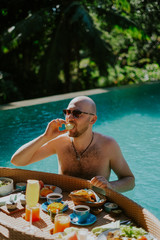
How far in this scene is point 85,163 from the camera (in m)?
2.79

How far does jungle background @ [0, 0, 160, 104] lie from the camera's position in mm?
11852

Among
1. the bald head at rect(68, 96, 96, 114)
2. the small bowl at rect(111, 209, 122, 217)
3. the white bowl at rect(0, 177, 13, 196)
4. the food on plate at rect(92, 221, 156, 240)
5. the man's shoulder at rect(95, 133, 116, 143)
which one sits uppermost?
the bald head at rect(68, 96, 96, 114)

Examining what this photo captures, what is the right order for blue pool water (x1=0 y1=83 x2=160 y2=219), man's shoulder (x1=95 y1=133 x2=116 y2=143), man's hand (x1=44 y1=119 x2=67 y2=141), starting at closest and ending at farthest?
1. man's hand (x1=44 y1=119 x2=67 y2=141)
2. man's shoulder (x1=95 y1=133 x2=116 y2=143)
3. blue pool water (x1=0 y1=83 x2=160 y2=219)

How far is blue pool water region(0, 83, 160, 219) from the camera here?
16.9ft

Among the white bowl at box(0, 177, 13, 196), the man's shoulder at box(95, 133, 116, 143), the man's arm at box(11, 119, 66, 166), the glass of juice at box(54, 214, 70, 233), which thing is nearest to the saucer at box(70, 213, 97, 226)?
the glass of juice at box(54, 214, 70, 233)

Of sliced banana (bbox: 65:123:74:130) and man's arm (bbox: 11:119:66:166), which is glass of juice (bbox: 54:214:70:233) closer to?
sliced banana (bbox: 65:123:74:130)

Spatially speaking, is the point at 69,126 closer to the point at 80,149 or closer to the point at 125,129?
the point at 80,149

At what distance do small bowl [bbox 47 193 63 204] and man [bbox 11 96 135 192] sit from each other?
0.64 meters

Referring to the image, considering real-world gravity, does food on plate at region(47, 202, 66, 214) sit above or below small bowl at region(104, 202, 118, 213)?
above

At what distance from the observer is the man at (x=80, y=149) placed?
8.62 feet

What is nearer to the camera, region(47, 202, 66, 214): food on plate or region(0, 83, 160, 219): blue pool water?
region(47, 202, 66, 214): food on plate

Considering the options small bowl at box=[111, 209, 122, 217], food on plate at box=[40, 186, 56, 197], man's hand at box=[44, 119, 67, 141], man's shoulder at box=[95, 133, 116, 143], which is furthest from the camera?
man's shoulder at box=[95, 133, 116, 143]

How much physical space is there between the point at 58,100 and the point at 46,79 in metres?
2.56

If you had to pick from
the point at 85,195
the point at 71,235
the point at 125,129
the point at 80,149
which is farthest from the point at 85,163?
the point at 125,129
